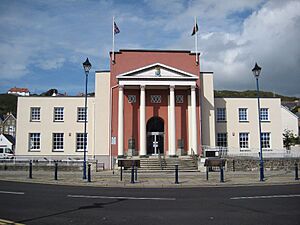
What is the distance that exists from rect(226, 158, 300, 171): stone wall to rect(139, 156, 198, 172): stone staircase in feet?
10.3

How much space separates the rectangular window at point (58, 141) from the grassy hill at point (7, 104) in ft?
309

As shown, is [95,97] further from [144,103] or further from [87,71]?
[87,71]

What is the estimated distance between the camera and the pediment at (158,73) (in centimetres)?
3228

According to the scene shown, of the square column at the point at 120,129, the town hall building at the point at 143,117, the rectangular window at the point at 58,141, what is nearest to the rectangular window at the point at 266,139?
the town hall building at the point at 143,117

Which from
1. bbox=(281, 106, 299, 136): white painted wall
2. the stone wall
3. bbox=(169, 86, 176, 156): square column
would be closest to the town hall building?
bbox=(169, 86, 176, 156): square column

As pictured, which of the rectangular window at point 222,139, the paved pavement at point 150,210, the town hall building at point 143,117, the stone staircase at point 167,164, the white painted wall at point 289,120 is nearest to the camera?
the paved pavement at point 150,210

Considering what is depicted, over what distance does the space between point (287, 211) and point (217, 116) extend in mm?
28385

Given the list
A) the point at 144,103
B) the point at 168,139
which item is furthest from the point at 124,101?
the point at 168,139

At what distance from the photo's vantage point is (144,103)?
32281 millimetres

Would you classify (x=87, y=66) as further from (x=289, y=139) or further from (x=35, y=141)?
(x=289, y=139)

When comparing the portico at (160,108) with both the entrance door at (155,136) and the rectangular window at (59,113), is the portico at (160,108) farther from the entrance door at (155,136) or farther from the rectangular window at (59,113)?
the rectangular window at (59,113)

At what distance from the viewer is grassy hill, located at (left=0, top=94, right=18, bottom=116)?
406ft

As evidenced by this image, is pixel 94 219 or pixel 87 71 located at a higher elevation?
pixel 87 71

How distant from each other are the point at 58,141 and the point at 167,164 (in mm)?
13813
